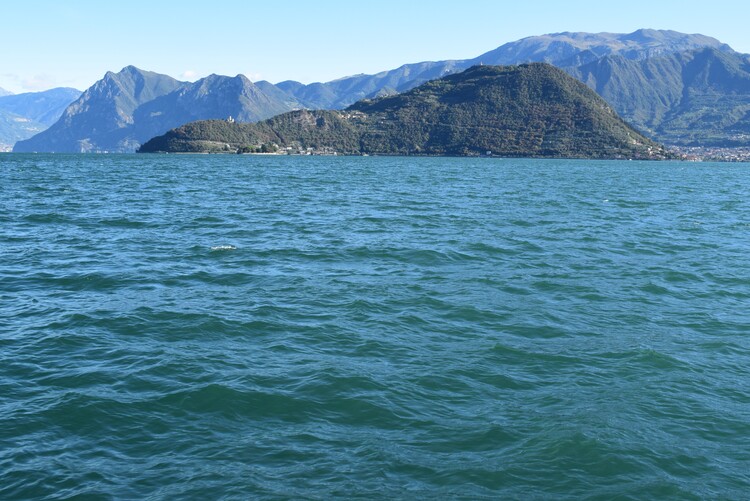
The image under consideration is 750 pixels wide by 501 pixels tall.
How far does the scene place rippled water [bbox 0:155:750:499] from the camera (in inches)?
463

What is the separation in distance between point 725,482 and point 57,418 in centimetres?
1383

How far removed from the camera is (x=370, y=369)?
1716cm

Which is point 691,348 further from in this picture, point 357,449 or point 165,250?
point 165,250

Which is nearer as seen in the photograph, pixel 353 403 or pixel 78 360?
pixel 353 403

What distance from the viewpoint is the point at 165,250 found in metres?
34.1

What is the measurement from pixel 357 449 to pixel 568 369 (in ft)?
24.6

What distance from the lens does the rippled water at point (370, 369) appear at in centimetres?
1177

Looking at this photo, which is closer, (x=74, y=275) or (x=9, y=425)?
(x=9, y=425)

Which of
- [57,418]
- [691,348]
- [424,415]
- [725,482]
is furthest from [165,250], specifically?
[725,482]

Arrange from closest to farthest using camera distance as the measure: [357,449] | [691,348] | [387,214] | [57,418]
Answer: [357,449] < [57,418] < [691,348] < [387,214]

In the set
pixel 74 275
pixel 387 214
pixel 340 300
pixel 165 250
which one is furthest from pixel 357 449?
pixel 387 214

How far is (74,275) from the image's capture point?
89.2 feet

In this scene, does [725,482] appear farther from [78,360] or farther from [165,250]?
[165,250]

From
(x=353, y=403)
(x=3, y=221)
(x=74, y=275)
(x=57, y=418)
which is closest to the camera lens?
(x=57, y=418)
